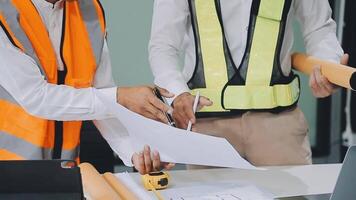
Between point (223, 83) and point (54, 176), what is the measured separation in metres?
0.77

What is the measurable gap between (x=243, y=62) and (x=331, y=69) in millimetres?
345

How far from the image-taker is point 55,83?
1.52 m

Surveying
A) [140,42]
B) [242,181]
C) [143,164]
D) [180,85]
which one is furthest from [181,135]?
[140,42]

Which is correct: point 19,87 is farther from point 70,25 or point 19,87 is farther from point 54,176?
point 54,176

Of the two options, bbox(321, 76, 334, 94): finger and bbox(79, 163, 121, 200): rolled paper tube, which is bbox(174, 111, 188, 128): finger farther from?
bbox(321, 76, 334, 94): finger

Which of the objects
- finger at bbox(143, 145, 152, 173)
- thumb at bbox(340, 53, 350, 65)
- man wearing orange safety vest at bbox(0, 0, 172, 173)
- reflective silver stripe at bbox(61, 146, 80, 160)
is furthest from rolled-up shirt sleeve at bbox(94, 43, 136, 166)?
thumb at bbox(340, 53, 350, 65)

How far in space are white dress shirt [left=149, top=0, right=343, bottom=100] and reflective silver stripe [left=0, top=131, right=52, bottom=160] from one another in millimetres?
437

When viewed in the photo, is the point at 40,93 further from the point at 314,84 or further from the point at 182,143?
the point at 314,84

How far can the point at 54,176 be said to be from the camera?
3.75ft

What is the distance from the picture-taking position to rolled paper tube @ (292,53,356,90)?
1398 millimetres

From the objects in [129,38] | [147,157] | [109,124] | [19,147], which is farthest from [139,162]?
[129,38]

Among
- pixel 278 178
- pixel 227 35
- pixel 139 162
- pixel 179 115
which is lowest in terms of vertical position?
pixel 278 178

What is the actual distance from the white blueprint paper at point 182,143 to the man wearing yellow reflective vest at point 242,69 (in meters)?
0.43

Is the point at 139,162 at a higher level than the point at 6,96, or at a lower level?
lower
